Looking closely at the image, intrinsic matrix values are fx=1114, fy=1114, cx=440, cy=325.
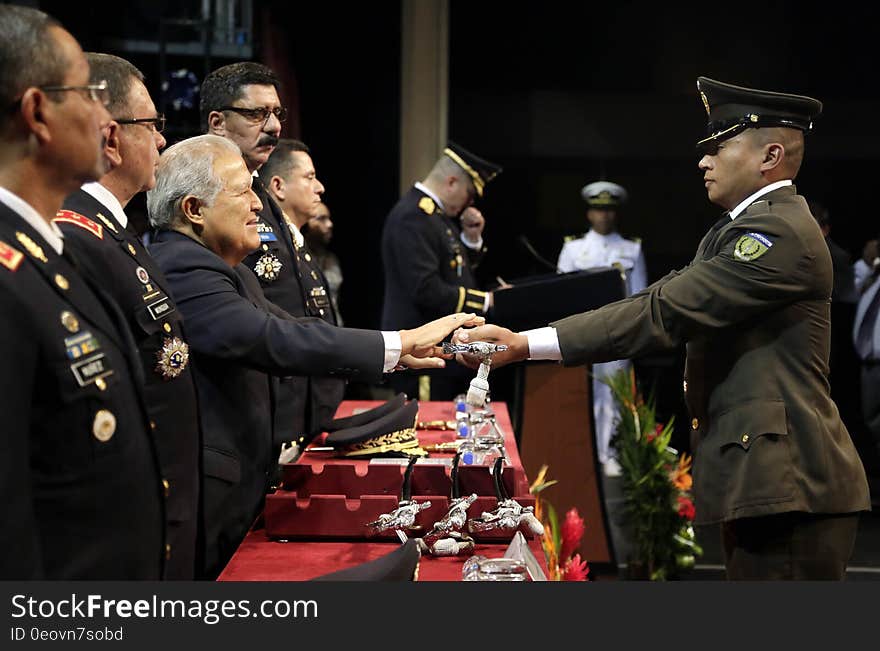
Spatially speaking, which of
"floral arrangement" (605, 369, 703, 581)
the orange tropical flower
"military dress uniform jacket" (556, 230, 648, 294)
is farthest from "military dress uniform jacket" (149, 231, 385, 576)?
"military dress uniform jacket" (556, 230, 648, 294)

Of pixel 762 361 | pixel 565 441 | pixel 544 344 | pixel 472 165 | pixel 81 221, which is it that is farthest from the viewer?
pixel 472 165

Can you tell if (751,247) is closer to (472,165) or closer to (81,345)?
(81,345)

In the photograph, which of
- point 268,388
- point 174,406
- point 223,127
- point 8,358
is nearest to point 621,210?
point 223,127

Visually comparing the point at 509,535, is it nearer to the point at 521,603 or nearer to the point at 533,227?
the point at 521,603

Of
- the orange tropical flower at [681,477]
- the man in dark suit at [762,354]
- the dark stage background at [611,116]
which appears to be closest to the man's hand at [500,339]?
the man in dark suit at [762,354]

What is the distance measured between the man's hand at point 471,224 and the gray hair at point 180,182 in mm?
3504

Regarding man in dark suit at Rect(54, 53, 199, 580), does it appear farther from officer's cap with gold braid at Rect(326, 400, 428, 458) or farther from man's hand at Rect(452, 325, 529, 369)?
man's hand at Rect(452, 325, 529, 369)

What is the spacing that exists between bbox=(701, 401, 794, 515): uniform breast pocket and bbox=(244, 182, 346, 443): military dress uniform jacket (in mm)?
963

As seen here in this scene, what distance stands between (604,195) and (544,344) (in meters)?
4.60

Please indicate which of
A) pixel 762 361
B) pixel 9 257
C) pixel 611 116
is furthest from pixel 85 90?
pixel 611 116

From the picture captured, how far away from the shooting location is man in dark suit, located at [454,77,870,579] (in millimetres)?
2186

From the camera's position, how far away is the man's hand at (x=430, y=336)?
2312 mm

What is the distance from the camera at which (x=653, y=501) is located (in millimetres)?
4352

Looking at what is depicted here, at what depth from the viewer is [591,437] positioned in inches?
178
